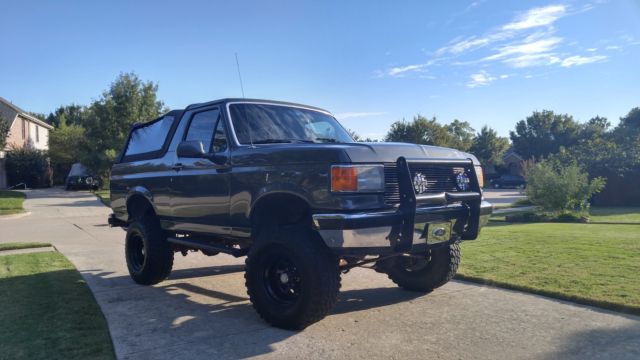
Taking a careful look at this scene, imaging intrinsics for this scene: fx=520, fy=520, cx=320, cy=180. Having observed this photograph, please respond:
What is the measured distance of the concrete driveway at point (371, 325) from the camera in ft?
13.5

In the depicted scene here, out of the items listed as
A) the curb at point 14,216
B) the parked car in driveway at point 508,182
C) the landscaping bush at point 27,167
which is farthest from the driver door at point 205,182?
the parked car in driveway at point 508,182

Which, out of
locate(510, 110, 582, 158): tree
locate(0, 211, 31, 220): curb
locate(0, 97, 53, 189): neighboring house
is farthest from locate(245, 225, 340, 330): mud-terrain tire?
locate(510, 110, 582, 158): tree

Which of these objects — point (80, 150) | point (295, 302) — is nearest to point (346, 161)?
point (295, 302)

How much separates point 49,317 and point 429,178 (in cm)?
395

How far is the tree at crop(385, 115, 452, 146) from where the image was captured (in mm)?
40188

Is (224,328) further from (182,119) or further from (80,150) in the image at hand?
(80,150)

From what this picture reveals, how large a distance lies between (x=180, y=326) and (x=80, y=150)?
36.3 meters

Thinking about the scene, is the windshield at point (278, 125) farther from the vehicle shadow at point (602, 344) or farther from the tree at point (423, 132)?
the tree at point (423, 132)

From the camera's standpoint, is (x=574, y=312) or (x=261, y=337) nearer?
(x=261, y=337)

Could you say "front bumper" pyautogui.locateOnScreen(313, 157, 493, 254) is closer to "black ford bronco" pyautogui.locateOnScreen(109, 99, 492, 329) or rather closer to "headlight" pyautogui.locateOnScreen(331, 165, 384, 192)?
"black ford bronco" pyautogui.locateOnScreen(109, 99, 492, 329)

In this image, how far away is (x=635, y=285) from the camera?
5.89 m

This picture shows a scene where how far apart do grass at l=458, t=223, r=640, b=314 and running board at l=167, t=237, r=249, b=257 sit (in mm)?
3086

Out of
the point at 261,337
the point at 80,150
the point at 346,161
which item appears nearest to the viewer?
the point at 346,161

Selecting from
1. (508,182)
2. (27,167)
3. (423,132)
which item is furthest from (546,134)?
(27,167)
